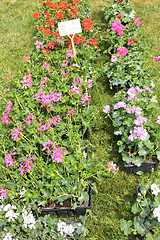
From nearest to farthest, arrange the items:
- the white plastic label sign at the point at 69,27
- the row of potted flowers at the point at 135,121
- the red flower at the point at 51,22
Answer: the row of potted flowers at the point at 135,121 → the white plastic label sign at the point at 69,27 → the red flower at the point at 51,22

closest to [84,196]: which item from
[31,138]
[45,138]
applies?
[45,138]

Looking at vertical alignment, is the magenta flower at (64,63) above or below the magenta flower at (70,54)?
below

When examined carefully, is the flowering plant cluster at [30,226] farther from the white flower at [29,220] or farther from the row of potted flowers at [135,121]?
the row of potted flowers at [135,121]

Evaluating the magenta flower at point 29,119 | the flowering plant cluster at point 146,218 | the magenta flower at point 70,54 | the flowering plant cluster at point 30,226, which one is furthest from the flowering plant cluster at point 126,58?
the flowering plant cluster at point 30,226

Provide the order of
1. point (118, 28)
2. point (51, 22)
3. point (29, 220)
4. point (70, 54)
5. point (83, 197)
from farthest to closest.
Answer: point (51, 22)
point (118, 28)
point (70, 54)
point (83, 197)
point (29, 220)

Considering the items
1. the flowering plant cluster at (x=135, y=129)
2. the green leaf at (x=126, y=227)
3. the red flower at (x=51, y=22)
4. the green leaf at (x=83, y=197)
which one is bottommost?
the green leaf at (x=126, y=227)

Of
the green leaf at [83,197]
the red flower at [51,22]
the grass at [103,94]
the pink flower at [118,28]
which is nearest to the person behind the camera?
the green leaf at [83,197]

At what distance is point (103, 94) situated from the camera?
369 cm

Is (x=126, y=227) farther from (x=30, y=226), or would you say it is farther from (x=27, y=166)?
(x=27, y=166)

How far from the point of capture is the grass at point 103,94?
2.39m

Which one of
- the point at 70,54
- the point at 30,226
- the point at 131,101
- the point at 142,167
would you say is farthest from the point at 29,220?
the point at 70,54

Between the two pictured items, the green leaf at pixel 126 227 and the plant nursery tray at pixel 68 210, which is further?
the plant nursery tray at pixel 68 210

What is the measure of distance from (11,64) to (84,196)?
3.42 meters

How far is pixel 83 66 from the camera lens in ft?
11.1
